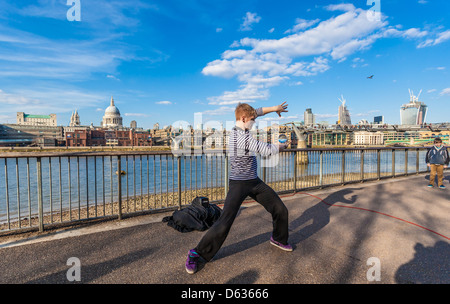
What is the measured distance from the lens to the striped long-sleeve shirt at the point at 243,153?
2.82m

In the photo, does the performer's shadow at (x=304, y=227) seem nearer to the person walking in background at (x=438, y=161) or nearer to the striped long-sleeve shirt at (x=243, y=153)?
the striped long-sleeve shirt at (x=243, y=153)

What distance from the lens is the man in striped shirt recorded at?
274cm

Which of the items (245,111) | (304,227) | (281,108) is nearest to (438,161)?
(304,227)

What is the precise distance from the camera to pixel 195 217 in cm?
419

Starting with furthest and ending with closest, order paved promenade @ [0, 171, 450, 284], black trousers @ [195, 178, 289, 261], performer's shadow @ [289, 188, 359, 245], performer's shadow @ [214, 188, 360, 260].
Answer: performer's shadow @ [289, 188, 359, 245] < performer's shadow @ [214, 188, 360, 260] < black trousers @ [195, 178, 289, 261] < paved promenade @ [0, 171, 450, 284]

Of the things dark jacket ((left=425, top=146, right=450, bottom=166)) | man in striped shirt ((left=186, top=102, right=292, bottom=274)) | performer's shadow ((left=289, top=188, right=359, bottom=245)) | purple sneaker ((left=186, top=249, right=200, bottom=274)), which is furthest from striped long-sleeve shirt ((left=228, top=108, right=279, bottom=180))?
dark jacket ((left=425, top=146, right=450, bottom=166))

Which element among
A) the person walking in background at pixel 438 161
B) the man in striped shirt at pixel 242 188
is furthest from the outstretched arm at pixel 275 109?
the person walking in background at pixel 438 161

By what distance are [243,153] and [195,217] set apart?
6.27 ft

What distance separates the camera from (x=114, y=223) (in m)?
4.36

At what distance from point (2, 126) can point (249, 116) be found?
188219 millimetres

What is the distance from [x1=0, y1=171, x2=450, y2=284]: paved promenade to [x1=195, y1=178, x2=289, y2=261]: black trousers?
25cm

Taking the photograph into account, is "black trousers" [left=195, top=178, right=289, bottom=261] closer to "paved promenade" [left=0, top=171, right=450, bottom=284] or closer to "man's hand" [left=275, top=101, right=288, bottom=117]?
"paved promenade" [left=0, top=171, right=450, bottom=284]

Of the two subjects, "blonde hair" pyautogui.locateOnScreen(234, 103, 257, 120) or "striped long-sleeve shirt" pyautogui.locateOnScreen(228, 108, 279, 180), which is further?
"blonde hair" pyautogui.locateOnScreen(234, 103, 257, 120)
